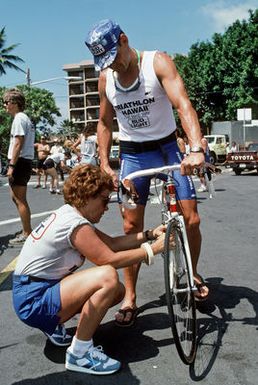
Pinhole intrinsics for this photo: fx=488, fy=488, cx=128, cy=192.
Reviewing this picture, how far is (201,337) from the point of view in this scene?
10.3ft

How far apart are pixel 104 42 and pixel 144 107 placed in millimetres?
574

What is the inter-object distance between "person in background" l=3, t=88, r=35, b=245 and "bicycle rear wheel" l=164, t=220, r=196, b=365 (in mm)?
3466

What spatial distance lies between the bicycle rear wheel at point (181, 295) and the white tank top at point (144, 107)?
904mm

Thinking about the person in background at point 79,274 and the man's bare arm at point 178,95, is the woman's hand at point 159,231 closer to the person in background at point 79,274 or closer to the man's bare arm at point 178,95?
the person in background at point 79,274

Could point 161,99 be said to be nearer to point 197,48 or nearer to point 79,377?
point 79,377

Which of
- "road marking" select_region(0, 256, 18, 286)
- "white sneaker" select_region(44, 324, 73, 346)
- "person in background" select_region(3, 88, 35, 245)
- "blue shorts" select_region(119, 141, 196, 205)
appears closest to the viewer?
"white sneaker" select_region(44, 324, 73, 346)

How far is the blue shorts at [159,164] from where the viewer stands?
3.38 m

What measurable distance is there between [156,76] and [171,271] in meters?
1.34

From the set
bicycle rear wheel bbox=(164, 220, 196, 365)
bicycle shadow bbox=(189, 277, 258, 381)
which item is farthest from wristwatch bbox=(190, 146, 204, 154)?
bicycle shadow bbox=(189, 277, 258, 381)

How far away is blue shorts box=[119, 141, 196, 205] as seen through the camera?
133 inches

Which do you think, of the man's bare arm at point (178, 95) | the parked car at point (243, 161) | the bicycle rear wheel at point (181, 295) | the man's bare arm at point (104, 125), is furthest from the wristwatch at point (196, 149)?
the parked car at point (243, 161)

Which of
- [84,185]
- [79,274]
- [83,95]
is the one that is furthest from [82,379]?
[83,95]

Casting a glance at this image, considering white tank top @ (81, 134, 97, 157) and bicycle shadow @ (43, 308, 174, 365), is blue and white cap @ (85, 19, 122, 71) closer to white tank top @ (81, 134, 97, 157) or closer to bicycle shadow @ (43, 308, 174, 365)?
bicycle shadow @ (43, 308, 174, 365)

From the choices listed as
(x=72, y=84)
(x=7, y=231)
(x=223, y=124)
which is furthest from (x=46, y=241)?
(x=72, y=84)
